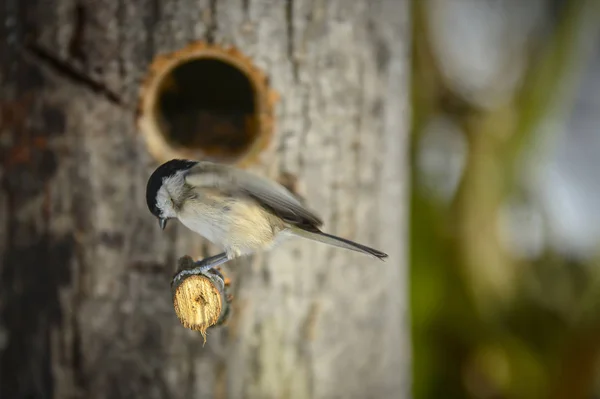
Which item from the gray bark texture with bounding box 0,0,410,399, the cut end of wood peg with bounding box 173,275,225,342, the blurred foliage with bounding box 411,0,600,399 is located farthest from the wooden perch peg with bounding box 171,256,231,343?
the blurred foliage with bounding box 411,0,600,399

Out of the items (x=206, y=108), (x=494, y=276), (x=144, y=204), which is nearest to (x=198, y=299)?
(x=144, y=204)

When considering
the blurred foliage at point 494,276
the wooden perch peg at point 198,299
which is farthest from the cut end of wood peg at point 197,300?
the blurred foliage at point 494,276

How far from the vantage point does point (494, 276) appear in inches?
47.7

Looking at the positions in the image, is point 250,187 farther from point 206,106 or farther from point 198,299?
point 206,106

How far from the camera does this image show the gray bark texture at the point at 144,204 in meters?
0.58

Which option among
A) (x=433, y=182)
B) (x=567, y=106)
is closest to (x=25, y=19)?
(x=433, y=182)

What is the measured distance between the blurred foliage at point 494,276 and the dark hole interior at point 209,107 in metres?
0.63

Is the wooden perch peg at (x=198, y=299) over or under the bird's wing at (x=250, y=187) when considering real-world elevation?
under

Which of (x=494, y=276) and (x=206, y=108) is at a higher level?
(x=206, y=108)

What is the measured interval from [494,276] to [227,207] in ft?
2.95

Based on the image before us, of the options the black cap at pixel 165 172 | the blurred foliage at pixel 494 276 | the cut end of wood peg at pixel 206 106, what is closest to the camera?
the black cap at pixel 165 172

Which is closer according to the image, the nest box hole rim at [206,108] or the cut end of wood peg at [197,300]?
the cut end of wood peg at [197,300]

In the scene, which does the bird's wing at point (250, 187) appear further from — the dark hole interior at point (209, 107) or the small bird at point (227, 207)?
the dark hole interior at point (209, 107)

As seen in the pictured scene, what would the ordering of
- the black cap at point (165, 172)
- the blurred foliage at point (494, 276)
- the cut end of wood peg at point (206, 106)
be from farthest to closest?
the blurred foliage at point (494, 276) < the cut end of wood peg at point (206, 106) < the black cap at point (165, 172)
